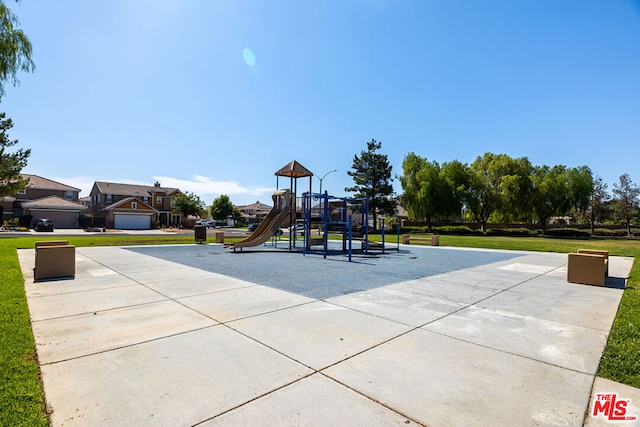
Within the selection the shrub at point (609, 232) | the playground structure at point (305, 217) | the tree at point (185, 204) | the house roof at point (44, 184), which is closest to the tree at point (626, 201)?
the shrub at point (609, 232)

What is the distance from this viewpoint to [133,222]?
4694 cm

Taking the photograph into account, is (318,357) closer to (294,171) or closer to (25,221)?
(294,171)

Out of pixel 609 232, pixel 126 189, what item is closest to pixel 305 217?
pixel 609 232

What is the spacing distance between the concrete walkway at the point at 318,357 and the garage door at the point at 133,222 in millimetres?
44700

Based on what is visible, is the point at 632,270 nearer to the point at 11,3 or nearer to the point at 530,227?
the point at 11,3

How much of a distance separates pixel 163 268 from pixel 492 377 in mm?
9136

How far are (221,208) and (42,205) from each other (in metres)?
30.6

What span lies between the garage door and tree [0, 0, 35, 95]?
1763 inches

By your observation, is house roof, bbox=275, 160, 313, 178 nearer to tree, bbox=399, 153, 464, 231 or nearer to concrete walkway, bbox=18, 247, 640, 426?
concrete walkway, bbox=18, 247, 640, 426

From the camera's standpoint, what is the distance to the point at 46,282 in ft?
25.0

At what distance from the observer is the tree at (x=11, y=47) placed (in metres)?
6.34

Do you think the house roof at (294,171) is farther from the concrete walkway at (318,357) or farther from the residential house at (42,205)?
the residential house at (42,205)

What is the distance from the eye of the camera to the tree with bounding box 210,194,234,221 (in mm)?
68188

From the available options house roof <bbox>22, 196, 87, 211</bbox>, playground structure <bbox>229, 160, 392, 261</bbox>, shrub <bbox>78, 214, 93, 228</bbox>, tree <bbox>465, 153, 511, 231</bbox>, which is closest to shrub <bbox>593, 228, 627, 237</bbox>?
tree <bbox>465, 153, 511, 231</bbox>
